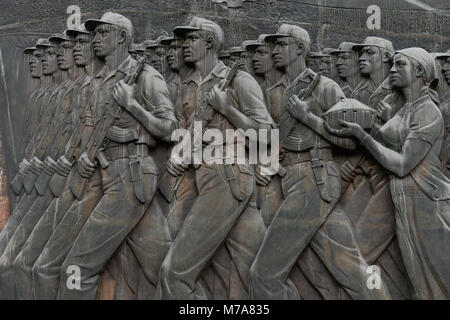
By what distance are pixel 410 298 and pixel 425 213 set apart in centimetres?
93

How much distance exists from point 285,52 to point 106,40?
1.99 m

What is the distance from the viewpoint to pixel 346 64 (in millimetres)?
11828

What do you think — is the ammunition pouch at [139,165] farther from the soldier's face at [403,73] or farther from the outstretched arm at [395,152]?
the soldier's face at [403,73]

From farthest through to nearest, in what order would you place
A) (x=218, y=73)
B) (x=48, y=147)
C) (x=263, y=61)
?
(x=48, y=147), (x=263, y=61), (x=218, y=73)

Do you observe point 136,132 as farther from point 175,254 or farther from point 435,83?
point 435,83

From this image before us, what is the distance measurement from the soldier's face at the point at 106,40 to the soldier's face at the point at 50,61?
784mm

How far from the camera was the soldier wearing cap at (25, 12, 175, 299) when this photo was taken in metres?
11.5

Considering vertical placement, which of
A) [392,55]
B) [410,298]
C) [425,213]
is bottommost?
[410,298]

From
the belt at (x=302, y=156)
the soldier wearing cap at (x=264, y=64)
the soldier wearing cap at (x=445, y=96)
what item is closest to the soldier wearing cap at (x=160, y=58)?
the soldier wearing cap at (x=264, y=64)

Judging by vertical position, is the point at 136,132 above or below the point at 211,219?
above

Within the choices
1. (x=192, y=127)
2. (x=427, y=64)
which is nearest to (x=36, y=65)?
(x=192, y=127)

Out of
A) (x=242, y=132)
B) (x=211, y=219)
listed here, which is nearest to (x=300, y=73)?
(x=242, y=132)

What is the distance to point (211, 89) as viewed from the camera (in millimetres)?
11664

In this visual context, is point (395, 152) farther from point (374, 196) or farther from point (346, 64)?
point (346, 64)
